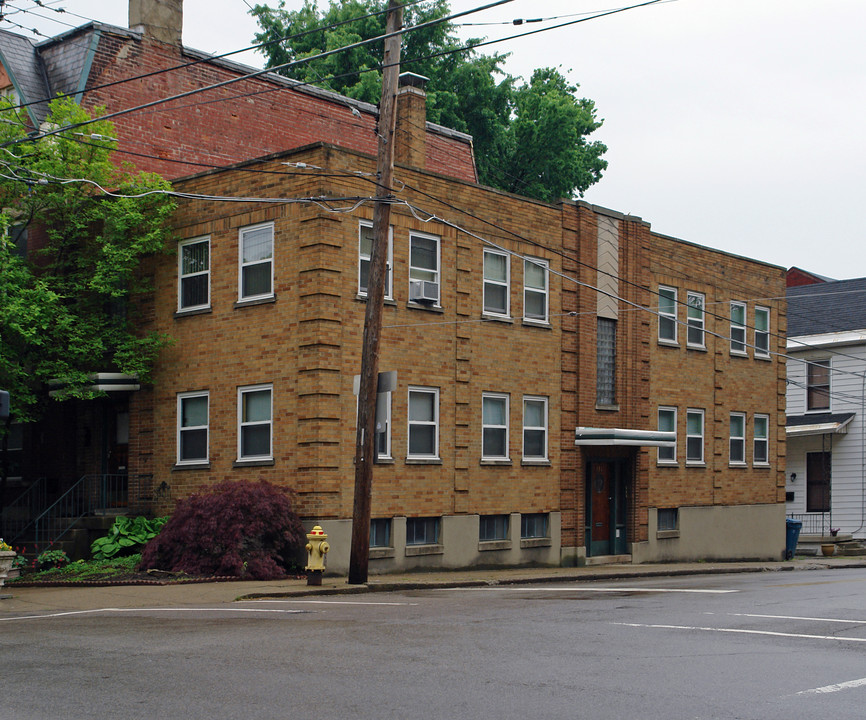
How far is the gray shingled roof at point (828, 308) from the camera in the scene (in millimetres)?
41559

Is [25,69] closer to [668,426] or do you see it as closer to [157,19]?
[157,19]

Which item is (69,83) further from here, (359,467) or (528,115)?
(528,115)

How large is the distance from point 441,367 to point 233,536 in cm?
603

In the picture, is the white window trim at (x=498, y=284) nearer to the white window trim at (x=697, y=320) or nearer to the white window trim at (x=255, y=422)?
the white window trim at (x=255, y=422)

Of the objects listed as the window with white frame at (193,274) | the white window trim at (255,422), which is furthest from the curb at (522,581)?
the window with white frame at (193,274)

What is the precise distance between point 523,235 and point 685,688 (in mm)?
18322

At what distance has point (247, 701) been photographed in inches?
332

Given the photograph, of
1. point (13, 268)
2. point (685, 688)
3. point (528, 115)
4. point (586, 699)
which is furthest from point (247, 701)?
point (528, 115)

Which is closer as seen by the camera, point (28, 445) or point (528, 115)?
point (28, 445)

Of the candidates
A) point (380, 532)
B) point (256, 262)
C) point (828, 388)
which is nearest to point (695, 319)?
point (828, 388)

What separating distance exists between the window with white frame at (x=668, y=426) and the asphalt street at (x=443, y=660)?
45.3ft

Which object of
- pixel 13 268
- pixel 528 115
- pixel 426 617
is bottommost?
pixel 426 617

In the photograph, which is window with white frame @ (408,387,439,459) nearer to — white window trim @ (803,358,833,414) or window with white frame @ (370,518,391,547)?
window with white frame @ (370,518,391,547)

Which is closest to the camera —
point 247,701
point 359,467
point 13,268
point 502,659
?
point 247,701
